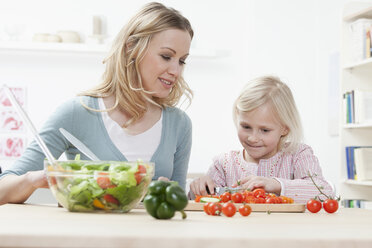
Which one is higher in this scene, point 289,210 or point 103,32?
point 103,32

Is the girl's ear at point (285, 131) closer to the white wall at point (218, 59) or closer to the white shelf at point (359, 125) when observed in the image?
the white shelf at point (359, 125)

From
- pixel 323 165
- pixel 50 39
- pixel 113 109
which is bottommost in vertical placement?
pixel 323 165

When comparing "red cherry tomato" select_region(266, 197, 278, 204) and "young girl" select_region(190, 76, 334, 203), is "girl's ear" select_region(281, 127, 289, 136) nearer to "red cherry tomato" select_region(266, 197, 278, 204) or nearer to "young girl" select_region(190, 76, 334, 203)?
"young girl" select_region(190, 76, 334, 203)

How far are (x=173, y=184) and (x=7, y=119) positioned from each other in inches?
189

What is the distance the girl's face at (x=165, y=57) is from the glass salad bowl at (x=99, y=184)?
71 cm

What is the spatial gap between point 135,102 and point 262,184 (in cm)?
56

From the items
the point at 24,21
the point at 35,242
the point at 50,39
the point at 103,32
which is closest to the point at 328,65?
the point at 103,32

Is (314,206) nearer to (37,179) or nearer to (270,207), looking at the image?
(270,207)

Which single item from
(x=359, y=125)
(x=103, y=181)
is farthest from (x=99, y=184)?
(x=359, y=125)

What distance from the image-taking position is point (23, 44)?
535cm

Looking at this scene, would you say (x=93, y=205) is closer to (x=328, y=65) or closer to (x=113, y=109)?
(x=113, y=109)

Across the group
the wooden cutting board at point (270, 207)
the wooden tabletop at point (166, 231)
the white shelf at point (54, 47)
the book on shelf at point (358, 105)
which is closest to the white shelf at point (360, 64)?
the book on shelf at point (358, 105)

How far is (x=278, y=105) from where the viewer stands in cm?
241

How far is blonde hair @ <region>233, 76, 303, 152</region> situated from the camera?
237 cm
